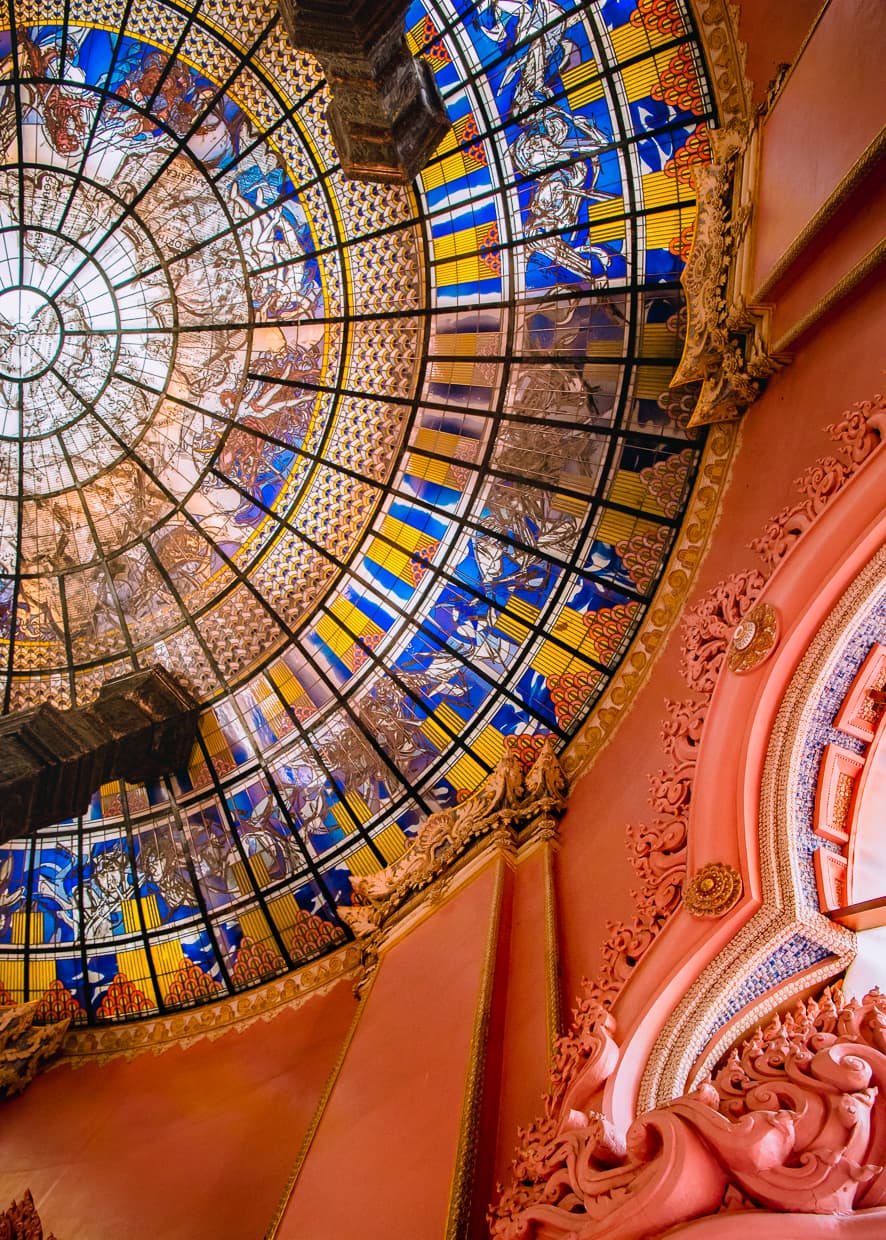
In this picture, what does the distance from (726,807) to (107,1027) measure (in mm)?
9333

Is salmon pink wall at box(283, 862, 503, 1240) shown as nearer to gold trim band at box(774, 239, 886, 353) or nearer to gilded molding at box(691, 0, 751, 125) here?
gold trim band at box(774, 239, 886, 353)

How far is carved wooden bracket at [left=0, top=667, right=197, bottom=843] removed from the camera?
10.6 m

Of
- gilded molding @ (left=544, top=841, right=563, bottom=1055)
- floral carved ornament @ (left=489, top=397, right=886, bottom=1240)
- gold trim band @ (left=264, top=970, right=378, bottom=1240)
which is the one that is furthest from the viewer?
gold trim band @ (left=264, top=970, right=378, bottom=1240)

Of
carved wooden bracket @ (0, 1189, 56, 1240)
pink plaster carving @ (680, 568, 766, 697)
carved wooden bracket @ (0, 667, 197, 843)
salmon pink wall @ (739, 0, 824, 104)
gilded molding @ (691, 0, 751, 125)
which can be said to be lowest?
pink plaster carving @ (680, 568, 766, 697)

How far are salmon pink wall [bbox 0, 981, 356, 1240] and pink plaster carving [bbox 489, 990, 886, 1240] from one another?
469 cm

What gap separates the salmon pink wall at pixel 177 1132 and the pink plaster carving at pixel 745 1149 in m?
4.69

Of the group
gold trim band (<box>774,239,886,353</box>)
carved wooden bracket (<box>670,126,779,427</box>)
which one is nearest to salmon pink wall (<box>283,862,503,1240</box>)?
carved wooden bracket (<box>670,126,779,427</box>)

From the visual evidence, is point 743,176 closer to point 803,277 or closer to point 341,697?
point 803,277

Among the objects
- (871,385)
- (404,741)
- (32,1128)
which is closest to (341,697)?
(404,741)

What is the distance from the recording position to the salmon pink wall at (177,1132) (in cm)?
844

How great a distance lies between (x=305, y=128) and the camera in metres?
9.36

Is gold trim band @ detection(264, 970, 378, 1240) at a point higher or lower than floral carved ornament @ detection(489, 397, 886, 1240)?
higher

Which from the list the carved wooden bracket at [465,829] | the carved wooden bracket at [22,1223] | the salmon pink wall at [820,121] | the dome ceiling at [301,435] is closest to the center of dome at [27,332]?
the dome ceiling at [301,435]

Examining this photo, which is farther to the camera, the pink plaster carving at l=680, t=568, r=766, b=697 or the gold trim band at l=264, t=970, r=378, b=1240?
the pink plaster carving at l=680, t=568, r=766, b=697
